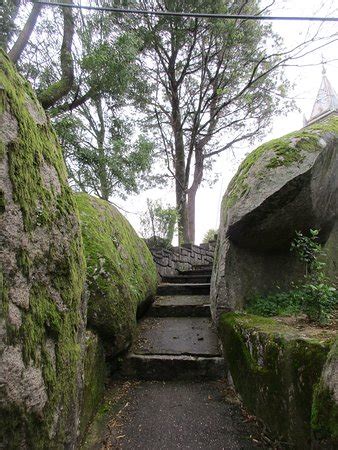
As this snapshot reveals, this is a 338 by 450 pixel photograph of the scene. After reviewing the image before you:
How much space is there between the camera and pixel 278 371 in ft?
5.45

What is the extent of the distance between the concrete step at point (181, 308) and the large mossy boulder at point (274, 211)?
83 cm

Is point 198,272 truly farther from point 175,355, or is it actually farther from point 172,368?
point 172,368

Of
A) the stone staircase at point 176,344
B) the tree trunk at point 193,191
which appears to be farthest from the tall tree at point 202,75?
the stone staircase at point 176,344

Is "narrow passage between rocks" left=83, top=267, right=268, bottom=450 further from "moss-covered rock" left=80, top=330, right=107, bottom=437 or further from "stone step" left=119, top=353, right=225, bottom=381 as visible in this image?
"moss-covered rock" left=80, top=330, right=107, bottom=437

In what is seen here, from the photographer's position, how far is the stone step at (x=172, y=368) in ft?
8.56

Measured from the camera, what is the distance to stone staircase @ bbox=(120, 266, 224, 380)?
8.61 feet

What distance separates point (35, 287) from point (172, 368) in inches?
74.5

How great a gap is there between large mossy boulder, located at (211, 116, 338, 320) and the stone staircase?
0.42 metres

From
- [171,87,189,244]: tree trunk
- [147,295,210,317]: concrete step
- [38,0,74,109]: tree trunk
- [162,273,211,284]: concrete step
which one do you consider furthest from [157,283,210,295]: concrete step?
[171,87,189,244]: tree trunk

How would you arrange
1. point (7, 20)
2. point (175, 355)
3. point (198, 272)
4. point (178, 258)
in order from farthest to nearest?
1. point (178, 258)
2. point (7, 20)
3. point (198, 272)
4. point (175, 355)

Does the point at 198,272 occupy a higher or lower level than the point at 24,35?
lower

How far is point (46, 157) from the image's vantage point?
1.62 m

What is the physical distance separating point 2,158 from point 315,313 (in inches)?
95.6

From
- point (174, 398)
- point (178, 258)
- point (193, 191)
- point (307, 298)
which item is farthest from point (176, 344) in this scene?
point (193, 191)
